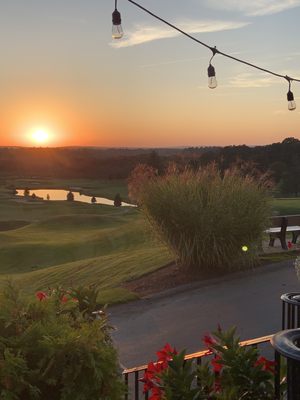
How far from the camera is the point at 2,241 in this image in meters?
26.6

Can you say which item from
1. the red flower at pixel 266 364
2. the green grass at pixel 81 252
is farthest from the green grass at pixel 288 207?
the red flower at pixel 266 364

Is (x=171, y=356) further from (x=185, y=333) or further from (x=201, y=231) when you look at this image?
(x=201, y=231)

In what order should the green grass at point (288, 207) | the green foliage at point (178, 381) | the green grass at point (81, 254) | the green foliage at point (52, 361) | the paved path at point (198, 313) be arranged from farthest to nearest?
the green grass at point (288, 207) → the green grass at point (81, 254) → the paved path at point (198, 313) → the green foliage at point (178, 381) → the green foliage at point (52, 361)

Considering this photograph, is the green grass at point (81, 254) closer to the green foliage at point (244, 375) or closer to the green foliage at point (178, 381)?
the green foliage at point (178, 381)

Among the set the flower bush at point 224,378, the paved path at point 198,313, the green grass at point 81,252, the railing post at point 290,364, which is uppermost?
the railing post at point 290,364

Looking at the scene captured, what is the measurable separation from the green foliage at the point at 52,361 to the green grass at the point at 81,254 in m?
0.87

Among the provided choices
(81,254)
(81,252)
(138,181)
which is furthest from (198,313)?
(81,252)

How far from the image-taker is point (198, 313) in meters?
8.50

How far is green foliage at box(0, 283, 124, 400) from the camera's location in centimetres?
262

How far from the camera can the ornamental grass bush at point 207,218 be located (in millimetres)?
10344

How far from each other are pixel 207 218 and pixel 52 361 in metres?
7.80

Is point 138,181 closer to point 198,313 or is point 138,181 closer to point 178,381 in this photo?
point 198,313

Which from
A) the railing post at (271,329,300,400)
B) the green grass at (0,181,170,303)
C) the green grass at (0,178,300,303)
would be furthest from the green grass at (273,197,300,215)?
the railing post at (271,329,300,400)

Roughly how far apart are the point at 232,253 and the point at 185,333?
138 inches
